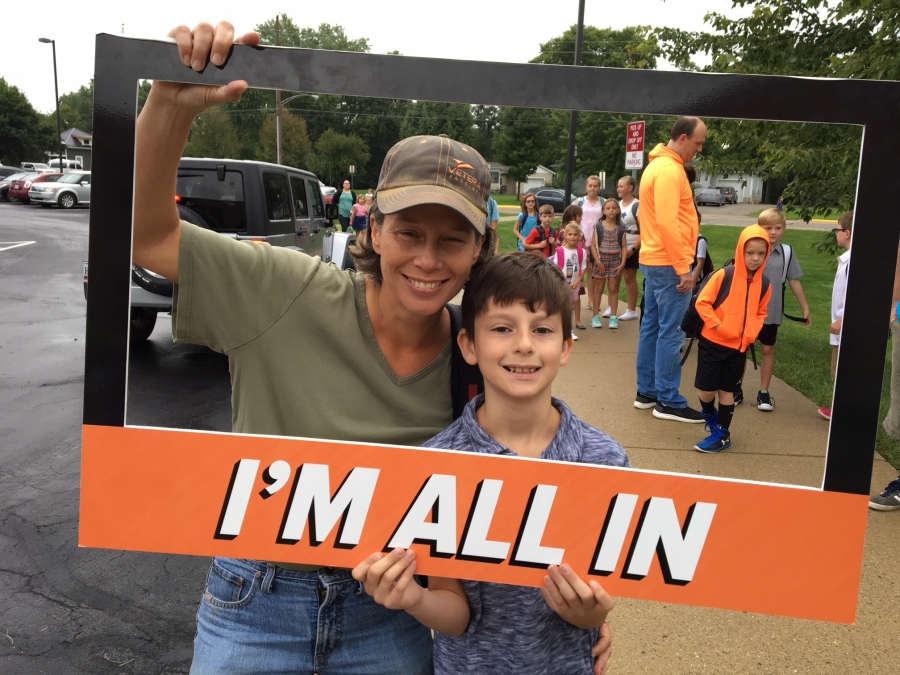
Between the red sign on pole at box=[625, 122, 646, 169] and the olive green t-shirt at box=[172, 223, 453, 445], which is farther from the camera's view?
the red sign on pole at box=[625, 122, 646, 169]

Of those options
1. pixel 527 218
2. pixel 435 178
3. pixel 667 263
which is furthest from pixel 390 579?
pixel 527 218

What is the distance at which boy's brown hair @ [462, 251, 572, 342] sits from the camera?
1.46 meters

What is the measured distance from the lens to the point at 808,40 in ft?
19.5

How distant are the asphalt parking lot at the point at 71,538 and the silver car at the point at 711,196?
3993 mm

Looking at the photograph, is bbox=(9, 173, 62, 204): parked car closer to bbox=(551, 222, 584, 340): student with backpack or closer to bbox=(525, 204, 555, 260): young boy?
bbox=(525, 204, 555, 260): young boy

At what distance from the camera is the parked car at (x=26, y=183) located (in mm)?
30297

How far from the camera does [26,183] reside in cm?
3050

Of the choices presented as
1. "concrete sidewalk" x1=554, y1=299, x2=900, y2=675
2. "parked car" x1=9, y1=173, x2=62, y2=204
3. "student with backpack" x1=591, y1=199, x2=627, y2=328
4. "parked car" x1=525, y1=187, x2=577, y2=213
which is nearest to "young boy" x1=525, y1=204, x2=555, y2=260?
"parked car" x1=525, y1=187, x2=577, y2=213

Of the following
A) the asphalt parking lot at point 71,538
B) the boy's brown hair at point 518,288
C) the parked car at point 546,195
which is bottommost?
the asphalt parking lot at point 71,538

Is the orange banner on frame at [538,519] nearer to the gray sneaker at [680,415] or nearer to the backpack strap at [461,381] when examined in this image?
the backpack strap at [461,381]

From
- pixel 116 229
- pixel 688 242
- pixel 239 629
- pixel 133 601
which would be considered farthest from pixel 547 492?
pixel 688 242

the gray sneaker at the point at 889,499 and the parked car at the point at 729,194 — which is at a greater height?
the parked car at the point at 729,194

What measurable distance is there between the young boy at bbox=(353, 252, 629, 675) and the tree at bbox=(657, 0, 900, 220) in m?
3.00

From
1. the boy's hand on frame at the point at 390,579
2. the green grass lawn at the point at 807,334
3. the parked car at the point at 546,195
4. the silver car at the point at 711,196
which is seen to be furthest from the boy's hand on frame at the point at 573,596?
the parked car at the point at 546,195
